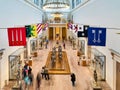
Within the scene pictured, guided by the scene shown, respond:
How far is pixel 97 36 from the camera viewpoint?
48.3ft

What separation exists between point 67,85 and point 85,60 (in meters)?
7.47

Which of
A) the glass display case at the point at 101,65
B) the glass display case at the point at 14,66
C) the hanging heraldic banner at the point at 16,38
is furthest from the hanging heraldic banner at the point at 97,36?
the glass display case at the point at 14,66

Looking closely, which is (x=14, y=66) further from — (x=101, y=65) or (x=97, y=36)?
(x=97, y=36)

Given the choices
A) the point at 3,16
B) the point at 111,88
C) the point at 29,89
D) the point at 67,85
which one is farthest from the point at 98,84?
the point at 3,16

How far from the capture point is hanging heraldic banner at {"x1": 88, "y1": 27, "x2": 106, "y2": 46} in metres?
14.6

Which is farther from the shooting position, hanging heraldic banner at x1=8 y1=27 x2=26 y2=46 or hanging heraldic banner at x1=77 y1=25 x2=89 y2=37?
hanging heraldic banner at x1=77 y1=25 x2=89 y2=37

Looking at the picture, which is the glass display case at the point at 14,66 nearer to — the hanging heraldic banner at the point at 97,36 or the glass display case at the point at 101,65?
the glass display case at the point at 101,65

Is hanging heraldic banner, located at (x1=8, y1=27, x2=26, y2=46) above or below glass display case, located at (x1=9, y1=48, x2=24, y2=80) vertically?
above

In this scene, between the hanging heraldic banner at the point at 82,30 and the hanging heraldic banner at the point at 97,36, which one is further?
the hanging heraldic banner at the point at 82,30

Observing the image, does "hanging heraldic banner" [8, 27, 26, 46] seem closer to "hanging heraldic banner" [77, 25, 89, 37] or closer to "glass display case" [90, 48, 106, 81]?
"glass display case" [90, 48, 106, 81]

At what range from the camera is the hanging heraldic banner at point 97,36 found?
14602mm

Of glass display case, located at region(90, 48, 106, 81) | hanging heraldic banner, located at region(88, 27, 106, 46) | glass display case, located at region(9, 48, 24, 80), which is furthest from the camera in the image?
glass display case, located at region(9, 48, 24, 80)

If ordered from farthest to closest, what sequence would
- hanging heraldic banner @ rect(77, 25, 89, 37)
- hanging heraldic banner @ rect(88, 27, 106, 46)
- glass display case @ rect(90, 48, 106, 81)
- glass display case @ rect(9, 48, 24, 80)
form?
hanging heraldic banner @ rect(77, 25, 89, 37) → glass display case @ rect(9, 48, 24, 80) → glass display case @ rect(90, 48, 106, 81) → hanging heraldic banner @ rect(88, 27, 106, 46)

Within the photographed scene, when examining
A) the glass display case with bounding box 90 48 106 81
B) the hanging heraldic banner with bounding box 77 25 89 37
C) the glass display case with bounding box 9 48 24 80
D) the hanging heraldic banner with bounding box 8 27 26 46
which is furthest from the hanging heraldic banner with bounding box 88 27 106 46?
the hanging heraldic banner with bounding box 77 25 89 37
